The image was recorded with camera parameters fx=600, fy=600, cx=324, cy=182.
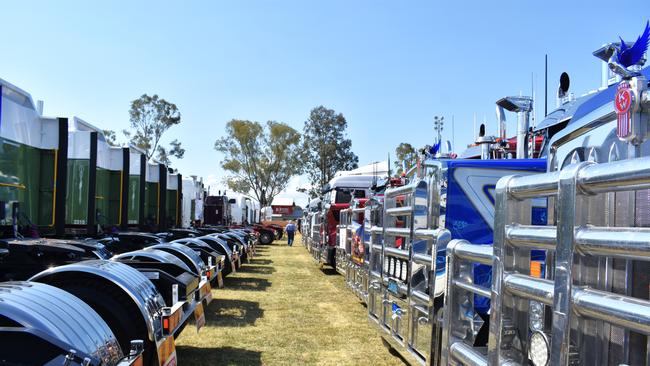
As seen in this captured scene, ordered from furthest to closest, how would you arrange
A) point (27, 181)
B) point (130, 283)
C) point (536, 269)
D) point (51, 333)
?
point (27, 181) < point (130, 283) < point (51, 333) < point (536, 269)

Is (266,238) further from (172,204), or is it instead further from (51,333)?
(51,333)

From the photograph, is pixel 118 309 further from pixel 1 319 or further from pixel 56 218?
pixel 56 218

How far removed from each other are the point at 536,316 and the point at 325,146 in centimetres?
5362

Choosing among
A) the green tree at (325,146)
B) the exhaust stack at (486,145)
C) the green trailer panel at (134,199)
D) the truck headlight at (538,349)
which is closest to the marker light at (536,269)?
the truck headlight at (538,349)

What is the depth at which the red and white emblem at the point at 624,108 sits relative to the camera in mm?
2049

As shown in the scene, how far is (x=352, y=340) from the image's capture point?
7.80 meters

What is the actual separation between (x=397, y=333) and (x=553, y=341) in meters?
3.66

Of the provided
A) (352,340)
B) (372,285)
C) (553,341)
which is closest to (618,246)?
(553,341)

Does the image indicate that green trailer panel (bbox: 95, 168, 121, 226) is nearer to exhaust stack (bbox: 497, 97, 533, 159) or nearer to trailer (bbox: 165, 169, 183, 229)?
trailer (bbox: 165, 169, 183, 229)

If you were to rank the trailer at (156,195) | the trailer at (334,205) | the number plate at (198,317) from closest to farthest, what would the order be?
the number plate at (198,317) < the trailer at (156,195) < the trailer at (334,205)

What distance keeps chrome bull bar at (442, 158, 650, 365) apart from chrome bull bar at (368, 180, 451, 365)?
1705mm

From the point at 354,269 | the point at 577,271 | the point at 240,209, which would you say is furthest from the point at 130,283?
the point at 240,209

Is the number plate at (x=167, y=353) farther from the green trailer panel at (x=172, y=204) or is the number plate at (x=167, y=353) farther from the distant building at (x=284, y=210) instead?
the distant building at (x=284, y=210)

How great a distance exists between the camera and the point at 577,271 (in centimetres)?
194
